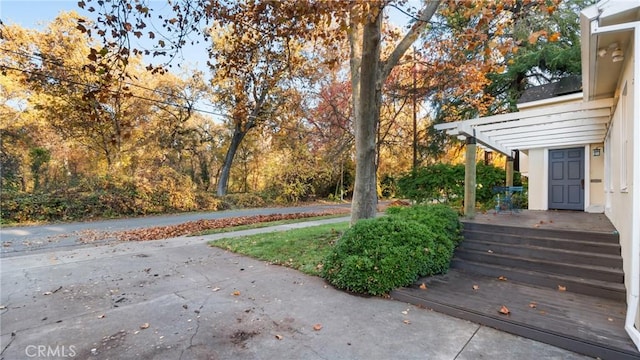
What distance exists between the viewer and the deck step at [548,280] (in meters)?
4.16

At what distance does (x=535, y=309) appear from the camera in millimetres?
3803

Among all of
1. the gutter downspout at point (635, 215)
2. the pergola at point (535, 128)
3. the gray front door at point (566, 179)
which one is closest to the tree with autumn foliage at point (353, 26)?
the pergola at point (535, 128)

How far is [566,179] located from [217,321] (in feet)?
35.7

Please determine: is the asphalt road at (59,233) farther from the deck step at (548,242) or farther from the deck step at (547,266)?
the deck step at (548,242)

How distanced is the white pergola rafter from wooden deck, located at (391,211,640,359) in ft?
7.55

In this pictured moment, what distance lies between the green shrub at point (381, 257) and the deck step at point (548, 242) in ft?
4.47

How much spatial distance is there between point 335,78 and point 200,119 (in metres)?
11.2

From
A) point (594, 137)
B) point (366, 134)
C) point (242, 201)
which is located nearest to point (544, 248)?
point (366, 134)

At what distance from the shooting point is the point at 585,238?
5.25 m

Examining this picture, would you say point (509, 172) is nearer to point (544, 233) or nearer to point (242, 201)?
point (544, 233)

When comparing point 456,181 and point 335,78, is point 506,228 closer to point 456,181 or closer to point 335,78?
point 456,181

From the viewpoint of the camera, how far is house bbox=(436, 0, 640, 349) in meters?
3.15

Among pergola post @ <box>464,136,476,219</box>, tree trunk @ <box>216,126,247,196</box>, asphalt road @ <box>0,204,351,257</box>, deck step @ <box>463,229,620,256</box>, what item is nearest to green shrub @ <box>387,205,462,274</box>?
deck step @ <box>463,229,620,256</box>

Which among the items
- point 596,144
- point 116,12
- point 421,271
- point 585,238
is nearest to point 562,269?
point 585,238
